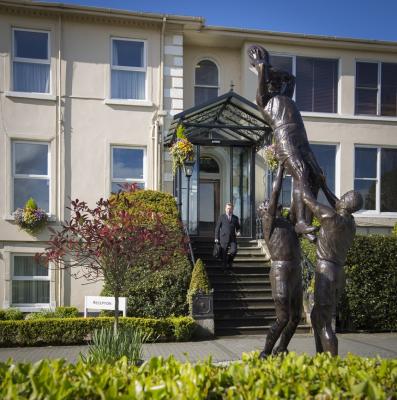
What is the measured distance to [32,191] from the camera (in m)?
14.5

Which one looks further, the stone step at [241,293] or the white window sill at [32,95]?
the white window sill at [32,95]

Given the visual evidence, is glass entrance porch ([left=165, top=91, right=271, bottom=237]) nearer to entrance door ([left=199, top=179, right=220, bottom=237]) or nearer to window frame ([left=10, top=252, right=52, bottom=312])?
entrance door ([left=199, top=179, right=220, bottom=237])

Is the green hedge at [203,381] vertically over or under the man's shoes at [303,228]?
under

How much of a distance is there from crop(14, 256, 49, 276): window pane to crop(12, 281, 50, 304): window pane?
28 cm

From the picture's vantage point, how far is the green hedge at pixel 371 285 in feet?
37.6

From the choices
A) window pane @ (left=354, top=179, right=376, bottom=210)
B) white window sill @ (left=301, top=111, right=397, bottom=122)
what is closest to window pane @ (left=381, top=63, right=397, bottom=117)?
white window sill @ (left=301, top=111, right=397, bottom=122)

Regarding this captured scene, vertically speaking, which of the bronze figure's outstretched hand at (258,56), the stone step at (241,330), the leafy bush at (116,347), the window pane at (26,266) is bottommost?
the stone step at (241,330)

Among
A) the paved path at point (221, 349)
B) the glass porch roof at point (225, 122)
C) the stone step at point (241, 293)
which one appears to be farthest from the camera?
the glass porch roof at point (225, 122)

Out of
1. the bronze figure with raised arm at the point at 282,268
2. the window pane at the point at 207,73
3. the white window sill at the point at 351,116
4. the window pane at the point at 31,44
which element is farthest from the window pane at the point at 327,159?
the bronze figure with raised arm at the point at 282,268

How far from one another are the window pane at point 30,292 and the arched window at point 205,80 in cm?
815

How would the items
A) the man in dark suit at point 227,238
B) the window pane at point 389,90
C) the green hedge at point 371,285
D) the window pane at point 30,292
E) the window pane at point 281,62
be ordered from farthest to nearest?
the window pane at point 389,90 < the window pane at point 281,62 < the window pane at point 30,292 < the man in dark suit at point 227,238 < the green hedge at point 371,285

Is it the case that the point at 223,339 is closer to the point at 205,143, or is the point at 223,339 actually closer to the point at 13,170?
the point at 205,143

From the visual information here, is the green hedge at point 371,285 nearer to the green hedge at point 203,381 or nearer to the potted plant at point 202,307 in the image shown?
the potted plant at point 202,307

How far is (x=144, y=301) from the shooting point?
10789mm
